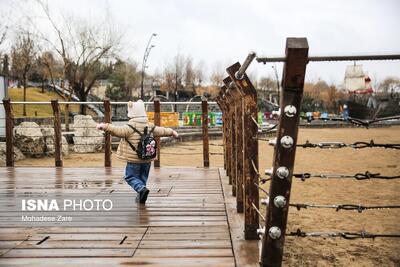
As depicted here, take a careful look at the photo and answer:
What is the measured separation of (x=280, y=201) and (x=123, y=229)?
191cm

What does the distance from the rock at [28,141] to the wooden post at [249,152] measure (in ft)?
37.6

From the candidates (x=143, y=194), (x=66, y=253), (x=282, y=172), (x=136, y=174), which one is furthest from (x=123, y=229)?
(x=282, y=172)

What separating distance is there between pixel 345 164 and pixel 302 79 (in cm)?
1213

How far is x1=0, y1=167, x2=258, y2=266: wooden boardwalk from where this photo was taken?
2.91m

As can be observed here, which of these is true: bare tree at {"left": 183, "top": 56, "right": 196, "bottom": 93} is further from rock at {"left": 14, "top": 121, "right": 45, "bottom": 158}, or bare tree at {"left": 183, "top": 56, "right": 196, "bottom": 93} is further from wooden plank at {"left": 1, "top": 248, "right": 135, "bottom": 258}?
Answer: wooden plank at {"left": 1, "top": 248, "right": 135, "bottom": 258}

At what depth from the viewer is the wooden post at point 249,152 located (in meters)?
3.11

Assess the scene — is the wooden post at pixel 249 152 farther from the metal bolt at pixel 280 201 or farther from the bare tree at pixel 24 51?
the bare tree at pixel 24 51

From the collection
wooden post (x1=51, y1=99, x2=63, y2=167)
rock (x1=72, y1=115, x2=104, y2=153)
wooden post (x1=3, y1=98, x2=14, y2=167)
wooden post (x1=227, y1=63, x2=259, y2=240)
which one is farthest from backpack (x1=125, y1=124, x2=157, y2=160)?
rock (x1=72, y1=115, x2=104, y2=153)

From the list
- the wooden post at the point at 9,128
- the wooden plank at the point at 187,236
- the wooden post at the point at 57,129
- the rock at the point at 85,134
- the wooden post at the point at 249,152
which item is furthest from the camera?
the rock at the point at 85,134

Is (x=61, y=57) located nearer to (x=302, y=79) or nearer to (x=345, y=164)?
(x=345, y=164)

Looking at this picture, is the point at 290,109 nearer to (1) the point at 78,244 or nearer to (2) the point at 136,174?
(1) the point at 78,244

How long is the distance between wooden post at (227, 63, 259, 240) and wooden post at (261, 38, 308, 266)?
3.09 feet

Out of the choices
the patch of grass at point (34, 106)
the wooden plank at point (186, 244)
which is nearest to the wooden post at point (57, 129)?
the wooden plank at point (186, 244)

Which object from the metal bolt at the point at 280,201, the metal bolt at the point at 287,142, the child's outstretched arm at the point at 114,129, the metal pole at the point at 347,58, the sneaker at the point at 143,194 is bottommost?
the sneaker at the point at 143,194
